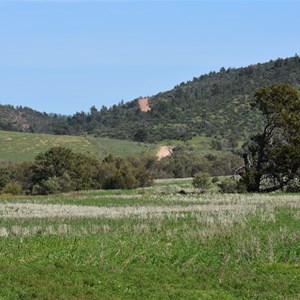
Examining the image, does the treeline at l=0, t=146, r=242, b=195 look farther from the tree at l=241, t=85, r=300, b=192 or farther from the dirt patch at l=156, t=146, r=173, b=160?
the tree at l=241, t=85, r=300, b=192

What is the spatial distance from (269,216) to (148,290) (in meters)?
13.9

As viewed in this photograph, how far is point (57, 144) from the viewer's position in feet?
421

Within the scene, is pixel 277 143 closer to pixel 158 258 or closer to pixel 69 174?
pixel 69 174

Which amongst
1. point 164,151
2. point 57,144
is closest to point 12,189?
point 57,144

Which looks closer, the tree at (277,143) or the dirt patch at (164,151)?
the tree at (277,143)

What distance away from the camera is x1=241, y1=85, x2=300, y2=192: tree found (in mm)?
49656

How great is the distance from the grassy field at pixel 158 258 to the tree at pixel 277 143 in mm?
21641

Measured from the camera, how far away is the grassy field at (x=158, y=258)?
1410 centimetres

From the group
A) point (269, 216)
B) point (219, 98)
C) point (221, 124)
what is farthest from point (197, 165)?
point (269, 216)

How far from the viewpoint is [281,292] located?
14.2m

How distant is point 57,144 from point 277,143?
269ft

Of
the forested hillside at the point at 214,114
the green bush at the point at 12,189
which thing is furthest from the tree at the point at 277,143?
the forested hillside at the point at 214,114

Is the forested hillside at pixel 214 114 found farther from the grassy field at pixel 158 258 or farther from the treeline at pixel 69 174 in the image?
the grassy field at pixel 158 258

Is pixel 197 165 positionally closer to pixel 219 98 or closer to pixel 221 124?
pixel 221 124
